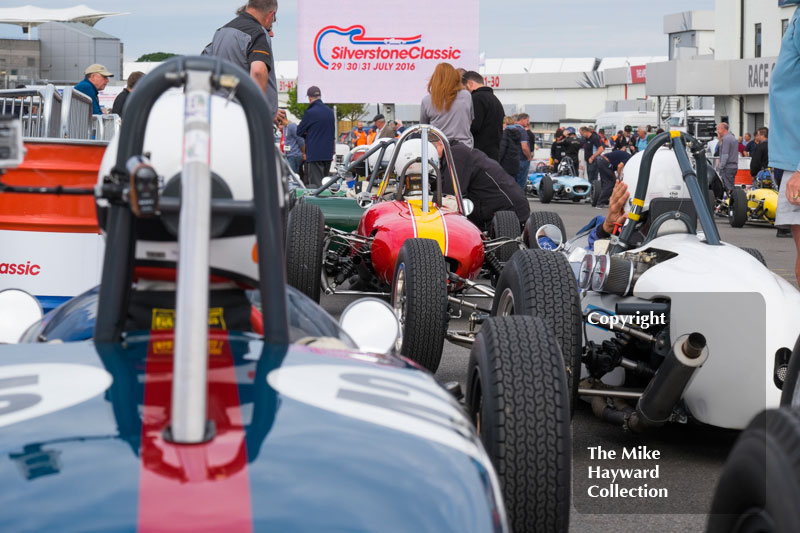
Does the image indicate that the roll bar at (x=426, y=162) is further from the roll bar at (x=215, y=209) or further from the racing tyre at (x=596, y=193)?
the racing tyre at (x=596, y=193)

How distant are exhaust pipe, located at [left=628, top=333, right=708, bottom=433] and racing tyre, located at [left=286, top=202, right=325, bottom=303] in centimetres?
315

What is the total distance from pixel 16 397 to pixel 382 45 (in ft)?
46.6

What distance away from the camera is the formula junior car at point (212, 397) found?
178 centimetres

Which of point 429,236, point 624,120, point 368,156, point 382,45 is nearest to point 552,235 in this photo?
point 429,236

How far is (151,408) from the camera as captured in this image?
2.03 meters

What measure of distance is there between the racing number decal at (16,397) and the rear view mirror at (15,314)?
1.08 meters

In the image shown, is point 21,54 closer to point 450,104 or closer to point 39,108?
point 450,104

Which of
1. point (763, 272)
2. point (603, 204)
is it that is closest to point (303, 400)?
point (763, 272)

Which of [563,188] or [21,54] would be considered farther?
[21,54]

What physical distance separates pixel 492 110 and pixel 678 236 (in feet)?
22.8

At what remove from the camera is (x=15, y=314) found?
3.28 metres

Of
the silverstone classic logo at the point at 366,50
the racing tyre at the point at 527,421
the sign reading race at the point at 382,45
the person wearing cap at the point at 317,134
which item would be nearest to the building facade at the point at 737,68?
the sign reading race at the point at 382,45

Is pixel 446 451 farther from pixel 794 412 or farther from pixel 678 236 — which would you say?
pixel 678 236

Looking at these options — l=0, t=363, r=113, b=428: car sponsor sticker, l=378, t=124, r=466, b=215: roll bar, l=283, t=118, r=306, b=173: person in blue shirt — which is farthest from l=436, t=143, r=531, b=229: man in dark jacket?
l=283, t=118, r=306, b=173: person in blue shirt
